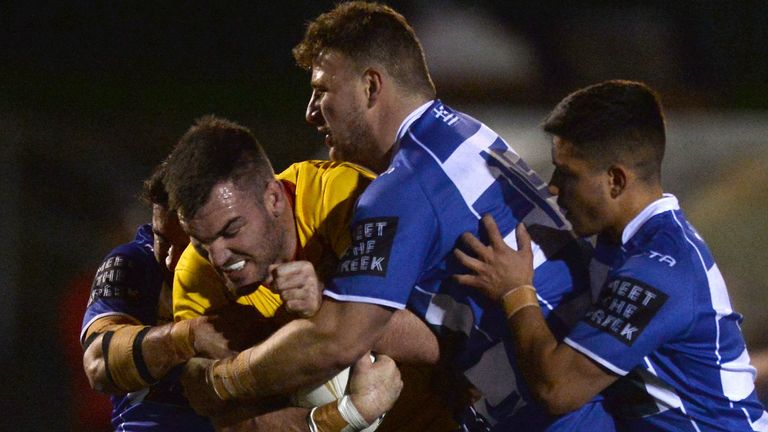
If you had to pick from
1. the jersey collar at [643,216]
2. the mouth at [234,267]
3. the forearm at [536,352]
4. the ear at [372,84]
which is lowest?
the forearm at [536,352]

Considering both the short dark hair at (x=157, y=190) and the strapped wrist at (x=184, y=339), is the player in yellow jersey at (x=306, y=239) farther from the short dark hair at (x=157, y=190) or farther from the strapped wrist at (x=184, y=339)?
the short dark hair at (x=157, y=190)

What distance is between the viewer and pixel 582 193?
2.75 m

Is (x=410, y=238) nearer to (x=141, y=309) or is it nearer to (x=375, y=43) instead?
(x=375, y=43)

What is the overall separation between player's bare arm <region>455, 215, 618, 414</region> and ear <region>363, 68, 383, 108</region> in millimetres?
549

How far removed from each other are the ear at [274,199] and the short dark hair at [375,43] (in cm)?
41

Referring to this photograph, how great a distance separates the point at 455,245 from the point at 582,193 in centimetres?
36

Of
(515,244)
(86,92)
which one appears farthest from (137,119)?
(515,244)

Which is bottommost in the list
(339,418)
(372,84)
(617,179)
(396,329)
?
(339,418)

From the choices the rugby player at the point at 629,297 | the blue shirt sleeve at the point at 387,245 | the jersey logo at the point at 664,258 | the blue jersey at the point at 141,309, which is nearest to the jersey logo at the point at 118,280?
the blue jersey at the point at 141,309

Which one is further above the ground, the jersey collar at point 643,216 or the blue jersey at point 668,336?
the jersey collar at point 643,216

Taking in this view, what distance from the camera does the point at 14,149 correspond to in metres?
6.55

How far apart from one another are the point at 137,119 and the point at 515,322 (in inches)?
→ 183

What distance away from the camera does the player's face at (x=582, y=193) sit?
274 centimetres

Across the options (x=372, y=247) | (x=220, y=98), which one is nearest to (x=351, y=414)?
(x=372, y=247)
